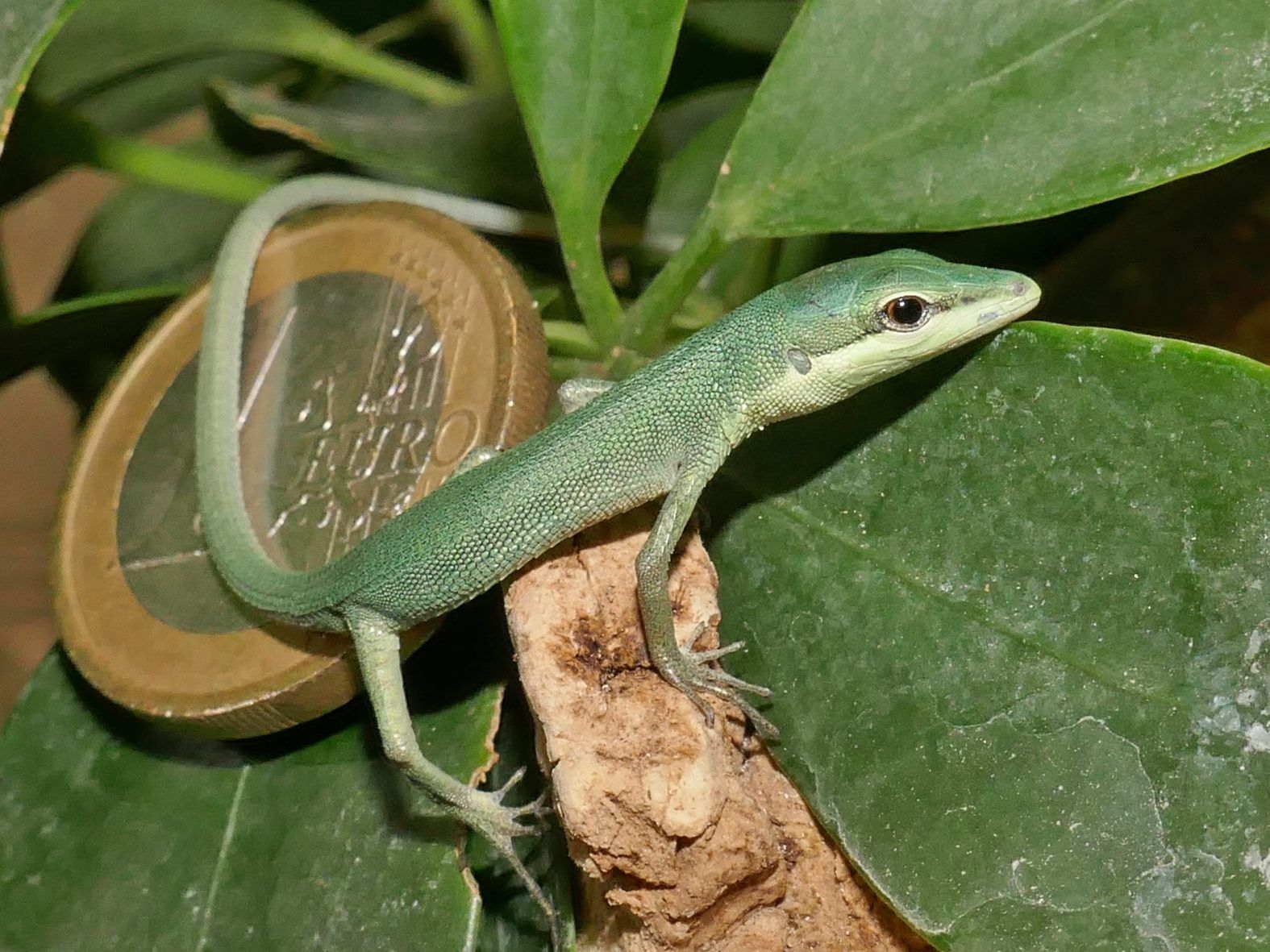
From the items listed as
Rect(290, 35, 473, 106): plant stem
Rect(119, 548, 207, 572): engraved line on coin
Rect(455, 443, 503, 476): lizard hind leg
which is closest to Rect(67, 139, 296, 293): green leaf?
Rect(290, 35, 473, 106): plant stem

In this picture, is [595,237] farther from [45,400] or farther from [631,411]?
[45,400]

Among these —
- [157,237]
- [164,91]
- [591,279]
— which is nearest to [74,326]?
[157,237]

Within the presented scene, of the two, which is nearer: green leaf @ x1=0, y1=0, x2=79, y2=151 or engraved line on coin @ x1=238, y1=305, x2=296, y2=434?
green leaf @ x1=0, y1=0, x2=79, y2=151

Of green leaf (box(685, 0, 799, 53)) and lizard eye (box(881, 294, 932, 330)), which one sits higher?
green leaf (box(685, 0, 799, 53))

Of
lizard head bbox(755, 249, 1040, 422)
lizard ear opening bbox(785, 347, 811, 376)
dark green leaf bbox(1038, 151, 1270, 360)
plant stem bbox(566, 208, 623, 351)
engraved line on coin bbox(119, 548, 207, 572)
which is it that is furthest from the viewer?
dark green leaf bbox(1038, 151, 1270, 360)

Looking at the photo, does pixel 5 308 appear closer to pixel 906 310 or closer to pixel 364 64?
pixel 364 64

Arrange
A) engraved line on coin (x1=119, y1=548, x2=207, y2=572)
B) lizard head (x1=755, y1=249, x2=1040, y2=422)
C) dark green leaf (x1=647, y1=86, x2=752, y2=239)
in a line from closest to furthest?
lizard head (x1=755, y1=249, x2=1040, y2=422) < engraved line on coin (x1=119, y1=548, x2=207, y2=572) < dark green leaf (x1=647, y1=86, x2=752, y2=239)

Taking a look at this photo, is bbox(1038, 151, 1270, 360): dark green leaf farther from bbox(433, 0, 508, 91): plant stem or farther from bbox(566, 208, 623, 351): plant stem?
bbox(433, 0, 508, 91): plant stem

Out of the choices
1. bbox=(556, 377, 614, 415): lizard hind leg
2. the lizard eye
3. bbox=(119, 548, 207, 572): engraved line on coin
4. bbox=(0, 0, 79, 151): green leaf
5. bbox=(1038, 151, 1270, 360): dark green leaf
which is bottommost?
bbox=(1038, 151, 1270, 360): dark green leaf
